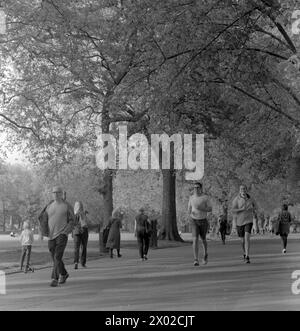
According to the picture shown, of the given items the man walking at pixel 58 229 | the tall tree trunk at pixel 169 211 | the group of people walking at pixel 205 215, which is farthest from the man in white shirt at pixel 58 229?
the tall tree trunk at pixel 169 211

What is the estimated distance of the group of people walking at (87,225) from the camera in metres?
14.3

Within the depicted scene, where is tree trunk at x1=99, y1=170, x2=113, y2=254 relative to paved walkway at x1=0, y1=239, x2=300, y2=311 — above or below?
above

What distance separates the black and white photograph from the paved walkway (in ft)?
0.12

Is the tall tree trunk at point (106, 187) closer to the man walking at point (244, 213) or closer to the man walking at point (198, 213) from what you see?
the man walking at point (244, 213)

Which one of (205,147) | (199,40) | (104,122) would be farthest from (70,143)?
(199,40)

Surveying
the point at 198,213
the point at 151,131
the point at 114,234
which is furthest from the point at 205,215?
the point at 151,131

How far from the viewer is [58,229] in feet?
46.7

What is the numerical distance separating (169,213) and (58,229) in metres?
27.4

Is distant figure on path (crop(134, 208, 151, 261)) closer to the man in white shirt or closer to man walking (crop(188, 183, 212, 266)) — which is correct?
man walking (crop(188, 183, 212, 266))

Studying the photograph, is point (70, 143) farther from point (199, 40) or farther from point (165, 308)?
point (165, 308)

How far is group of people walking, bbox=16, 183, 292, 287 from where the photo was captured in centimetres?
1427

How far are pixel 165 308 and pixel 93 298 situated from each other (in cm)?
188

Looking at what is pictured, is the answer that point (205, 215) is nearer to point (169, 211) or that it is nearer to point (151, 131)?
point (151, 131)

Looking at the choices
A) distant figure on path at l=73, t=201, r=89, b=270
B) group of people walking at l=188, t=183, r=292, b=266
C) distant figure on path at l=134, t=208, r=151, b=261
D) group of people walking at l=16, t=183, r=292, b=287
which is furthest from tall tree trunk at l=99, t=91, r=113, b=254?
group of people walking at l=188, t=183, r=292, b=266
